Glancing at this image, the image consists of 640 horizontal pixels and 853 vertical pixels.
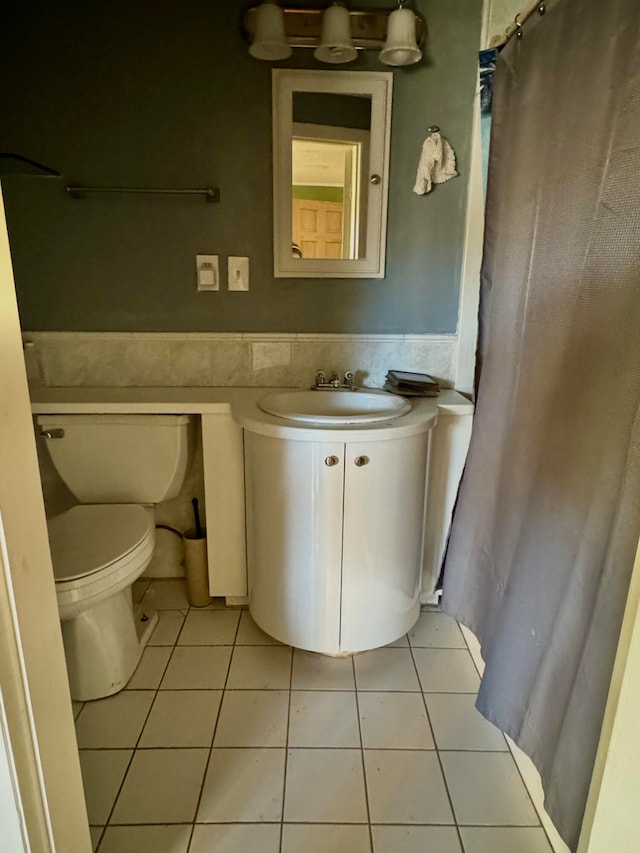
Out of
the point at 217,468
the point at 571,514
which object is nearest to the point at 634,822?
the point at 571,514

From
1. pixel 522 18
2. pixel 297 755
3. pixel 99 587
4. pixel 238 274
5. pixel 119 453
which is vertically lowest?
pixel 297 755

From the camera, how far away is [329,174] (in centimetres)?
181

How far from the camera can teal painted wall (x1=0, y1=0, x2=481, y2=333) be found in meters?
1.71

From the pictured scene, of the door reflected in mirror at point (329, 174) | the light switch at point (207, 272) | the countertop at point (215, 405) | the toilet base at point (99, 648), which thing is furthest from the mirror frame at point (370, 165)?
the toilet base at point (99, 648)

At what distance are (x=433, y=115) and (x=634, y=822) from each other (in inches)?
73.8

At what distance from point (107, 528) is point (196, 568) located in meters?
0.44

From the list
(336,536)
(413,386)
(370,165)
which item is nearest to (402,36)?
(370,165)

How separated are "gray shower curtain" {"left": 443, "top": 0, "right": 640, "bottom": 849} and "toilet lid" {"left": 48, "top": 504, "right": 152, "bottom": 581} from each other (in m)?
1.01

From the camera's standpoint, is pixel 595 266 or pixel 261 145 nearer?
pixel 595 266

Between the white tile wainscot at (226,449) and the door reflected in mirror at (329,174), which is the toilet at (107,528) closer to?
the white tile wainscot at (226,449)

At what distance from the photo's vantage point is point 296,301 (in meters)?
1.93

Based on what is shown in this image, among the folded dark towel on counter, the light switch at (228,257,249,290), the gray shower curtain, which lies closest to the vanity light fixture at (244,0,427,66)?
the gray shower curtain

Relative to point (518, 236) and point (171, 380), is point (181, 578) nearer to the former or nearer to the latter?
point (171, 380)

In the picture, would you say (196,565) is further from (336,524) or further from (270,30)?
(270,30)
